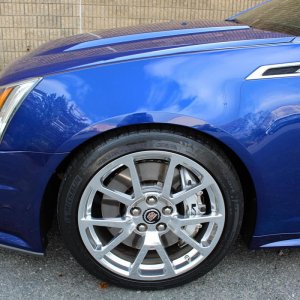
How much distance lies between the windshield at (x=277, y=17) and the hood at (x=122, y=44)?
16 cm

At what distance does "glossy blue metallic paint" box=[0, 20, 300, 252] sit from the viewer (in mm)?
1844

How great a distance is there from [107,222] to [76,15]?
200 inches

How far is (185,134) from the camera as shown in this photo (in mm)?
1918

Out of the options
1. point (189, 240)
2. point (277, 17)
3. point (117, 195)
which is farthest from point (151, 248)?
point (277, 17)

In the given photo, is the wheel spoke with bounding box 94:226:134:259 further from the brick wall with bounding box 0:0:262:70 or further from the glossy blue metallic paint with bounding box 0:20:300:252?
the brick wall with bounding box 0:0:262:70

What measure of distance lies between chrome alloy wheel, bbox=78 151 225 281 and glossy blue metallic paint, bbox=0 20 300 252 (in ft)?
0.67

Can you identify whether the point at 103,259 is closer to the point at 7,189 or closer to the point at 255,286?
the point at 7,189

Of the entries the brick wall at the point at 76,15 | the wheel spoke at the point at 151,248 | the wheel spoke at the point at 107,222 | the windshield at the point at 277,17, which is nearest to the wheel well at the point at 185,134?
the wheel spoke at the point at 107,222

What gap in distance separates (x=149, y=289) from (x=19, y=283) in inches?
27.3

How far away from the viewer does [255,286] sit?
222cm

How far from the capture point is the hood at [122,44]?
2.01 meters

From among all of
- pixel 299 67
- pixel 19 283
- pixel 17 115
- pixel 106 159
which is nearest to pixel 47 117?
pixel 17 115

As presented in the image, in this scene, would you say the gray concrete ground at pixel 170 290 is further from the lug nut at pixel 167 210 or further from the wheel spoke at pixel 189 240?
the lug nut at pixel 167 210

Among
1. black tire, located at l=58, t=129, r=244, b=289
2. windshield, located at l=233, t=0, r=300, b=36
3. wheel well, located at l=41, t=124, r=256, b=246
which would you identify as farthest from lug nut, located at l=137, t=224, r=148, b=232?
windshield, located at l=233, t=0, r=300, b=36
